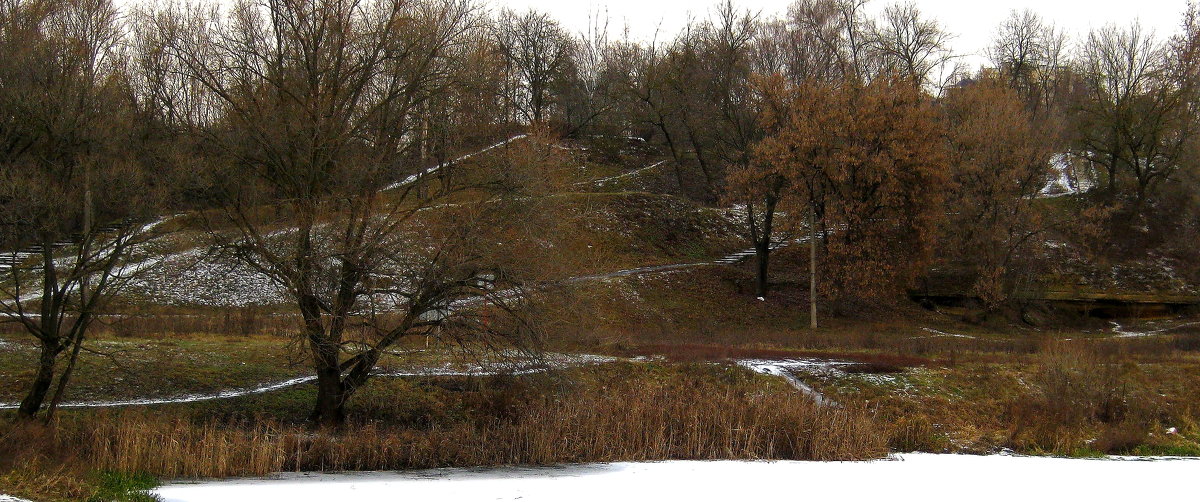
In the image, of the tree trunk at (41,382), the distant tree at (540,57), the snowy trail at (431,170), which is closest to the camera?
the tree trunk at (41,382)

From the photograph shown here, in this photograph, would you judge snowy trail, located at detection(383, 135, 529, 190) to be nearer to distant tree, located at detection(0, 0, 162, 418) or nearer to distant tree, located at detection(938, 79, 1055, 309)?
distant tree, located at detection(0, 0, 162, 418)

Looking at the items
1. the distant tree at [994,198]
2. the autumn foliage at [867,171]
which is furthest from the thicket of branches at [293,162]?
the distant tree at [994,198]

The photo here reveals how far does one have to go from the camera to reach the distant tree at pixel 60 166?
14469 mm

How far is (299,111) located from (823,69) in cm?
3883

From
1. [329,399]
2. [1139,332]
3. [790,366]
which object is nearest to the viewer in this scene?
[329,399]

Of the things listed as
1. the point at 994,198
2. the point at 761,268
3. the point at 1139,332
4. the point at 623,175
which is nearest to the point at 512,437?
the point at 761,268

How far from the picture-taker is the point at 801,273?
46.3 meters

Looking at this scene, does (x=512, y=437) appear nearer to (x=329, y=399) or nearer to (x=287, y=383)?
(x=329, y=399)

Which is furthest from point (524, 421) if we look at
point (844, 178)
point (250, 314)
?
point (844, 178)

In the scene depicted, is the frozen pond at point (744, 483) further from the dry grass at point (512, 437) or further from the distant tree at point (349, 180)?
the distant tree at point (349, 180)

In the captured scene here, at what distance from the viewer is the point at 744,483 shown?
1206cm

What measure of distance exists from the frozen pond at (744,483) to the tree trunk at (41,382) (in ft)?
17.8

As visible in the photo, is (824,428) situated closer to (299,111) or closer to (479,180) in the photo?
(479,180)

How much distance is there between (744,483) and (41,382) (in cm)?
1270
